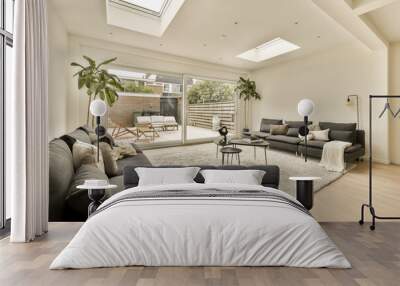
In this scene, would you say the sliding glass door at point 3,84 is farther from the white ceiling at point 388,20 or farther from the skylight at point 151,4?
the white ceiling at point 388,20

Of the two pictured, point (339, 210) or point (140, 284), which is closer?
point (140, 284)

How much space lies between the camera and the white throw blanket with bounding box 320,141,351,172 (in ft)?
15.7

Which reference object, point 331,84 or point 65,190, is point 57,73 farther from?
point 331,84

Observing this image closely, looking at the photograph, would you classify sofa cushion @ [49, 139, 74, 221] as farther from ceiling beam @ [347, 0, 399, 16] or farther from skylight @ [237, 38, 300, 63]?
skylight @ [237, 38, 300, 63]

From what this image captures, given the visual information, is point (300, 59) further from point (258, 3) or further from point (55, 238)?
point (55, 238)

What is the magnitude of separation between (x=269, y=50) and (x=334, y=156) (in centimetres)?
399

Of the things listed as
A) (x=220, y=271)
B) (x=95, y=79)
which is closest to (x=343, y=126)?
(x=220, y=271)

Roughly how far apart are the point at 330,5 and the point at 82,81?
4.71 metres

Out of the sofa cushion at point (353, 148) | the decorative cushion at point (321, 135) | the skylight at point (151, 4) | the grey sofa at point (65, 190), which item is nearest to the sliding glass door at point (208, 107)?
the skylight at point (151, 4)

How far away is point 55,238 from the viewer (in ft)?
6.63

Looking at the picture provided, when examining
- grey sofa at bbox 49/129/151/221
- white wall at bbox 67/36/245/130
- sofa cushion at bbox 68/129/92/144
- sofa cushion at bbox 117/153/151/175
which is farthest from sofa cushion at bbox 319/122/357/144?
sofa cushion at bbox 68/129/92/144

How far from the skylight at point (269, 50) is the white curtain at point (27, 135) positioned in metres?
5.73

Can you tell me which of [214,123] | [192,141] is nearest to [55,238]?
[192,141]

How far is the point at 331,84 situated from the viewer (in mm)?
6547
